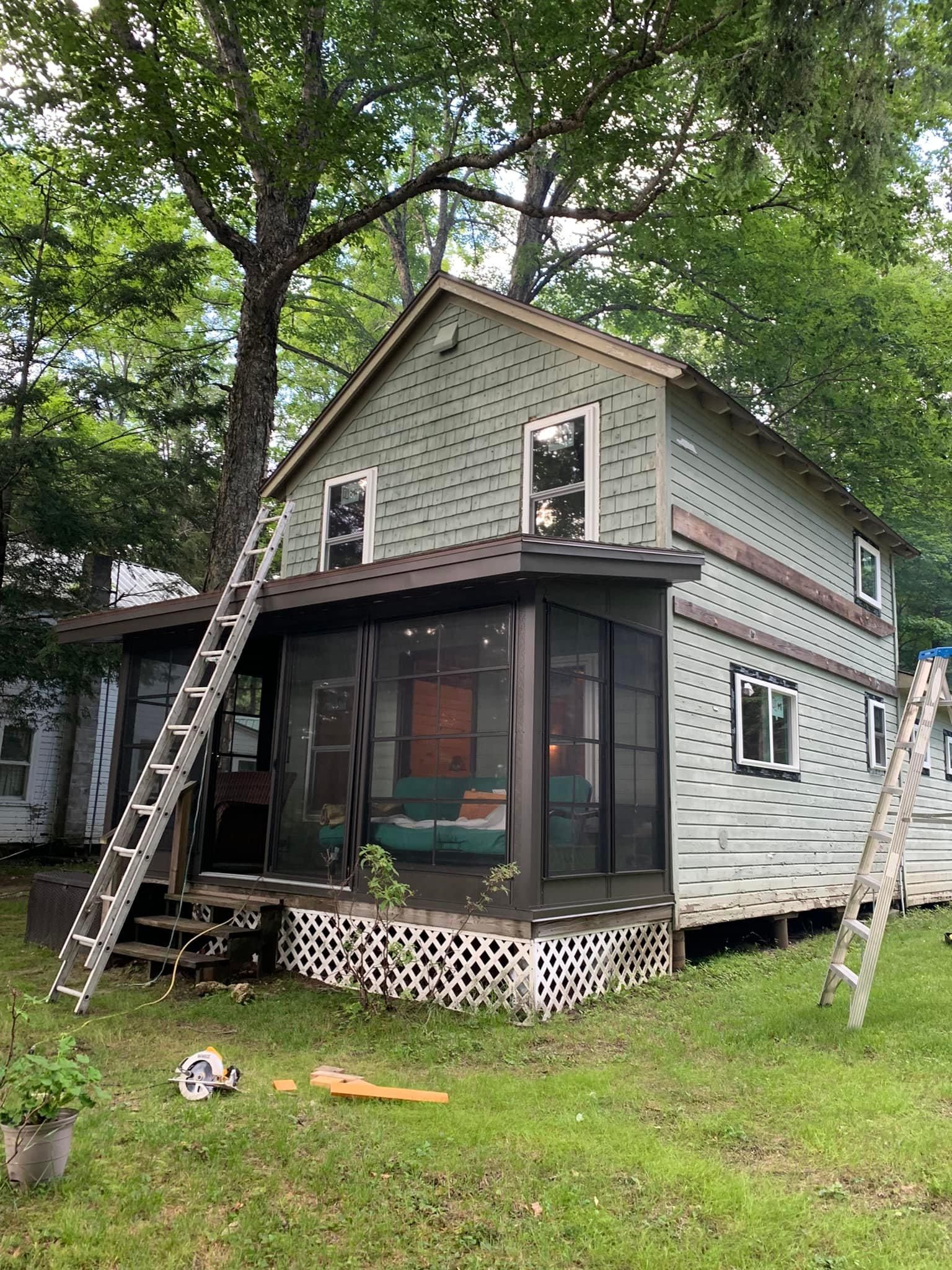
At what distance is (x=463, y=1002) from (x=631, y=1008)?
1.31 m

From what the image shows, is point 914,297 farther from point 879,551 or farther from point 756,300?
point 879,551

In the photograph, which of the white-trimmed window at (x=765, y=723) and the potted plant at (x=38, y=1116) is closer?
the potted plant at (x=38, y=1116)

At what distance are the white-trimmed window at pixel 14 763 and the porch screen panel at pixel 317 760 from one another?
12119mm

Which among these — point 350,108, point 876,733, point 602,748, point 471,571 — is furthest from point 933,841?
point 350,108

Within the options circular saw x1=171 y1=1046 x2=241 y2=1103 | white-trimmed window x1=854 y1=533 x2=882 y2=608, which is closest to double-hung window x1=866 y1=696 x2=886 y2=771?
white-trimmed window x1=854 y1=533 x2=882 y2=608

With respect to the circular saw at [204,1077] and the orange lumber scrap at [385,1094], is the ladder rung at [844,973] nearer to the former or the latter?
the orange lumber scrap at [385,1094]

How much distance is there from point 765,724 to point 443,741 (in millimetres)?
4654

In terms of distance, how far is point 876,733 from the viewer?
1371 centimetres

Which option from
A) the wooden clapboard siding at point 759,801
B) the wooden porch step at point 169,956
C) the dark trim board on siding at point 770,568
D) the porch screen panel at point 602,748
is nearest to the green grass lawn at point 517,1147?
the wooden porch step at point 169,956

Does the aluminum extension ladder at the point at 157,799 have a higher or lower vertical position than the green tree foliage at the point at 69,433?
lower

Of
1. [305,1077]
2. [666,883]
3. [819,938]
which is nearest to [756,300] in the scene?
[819,938]

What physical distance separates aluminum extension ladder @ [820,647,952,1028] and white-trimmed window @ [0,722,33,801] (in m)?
16.6

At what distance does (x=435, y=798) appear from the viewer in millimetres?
7430

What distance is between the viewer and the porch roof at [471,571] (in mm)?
6668
